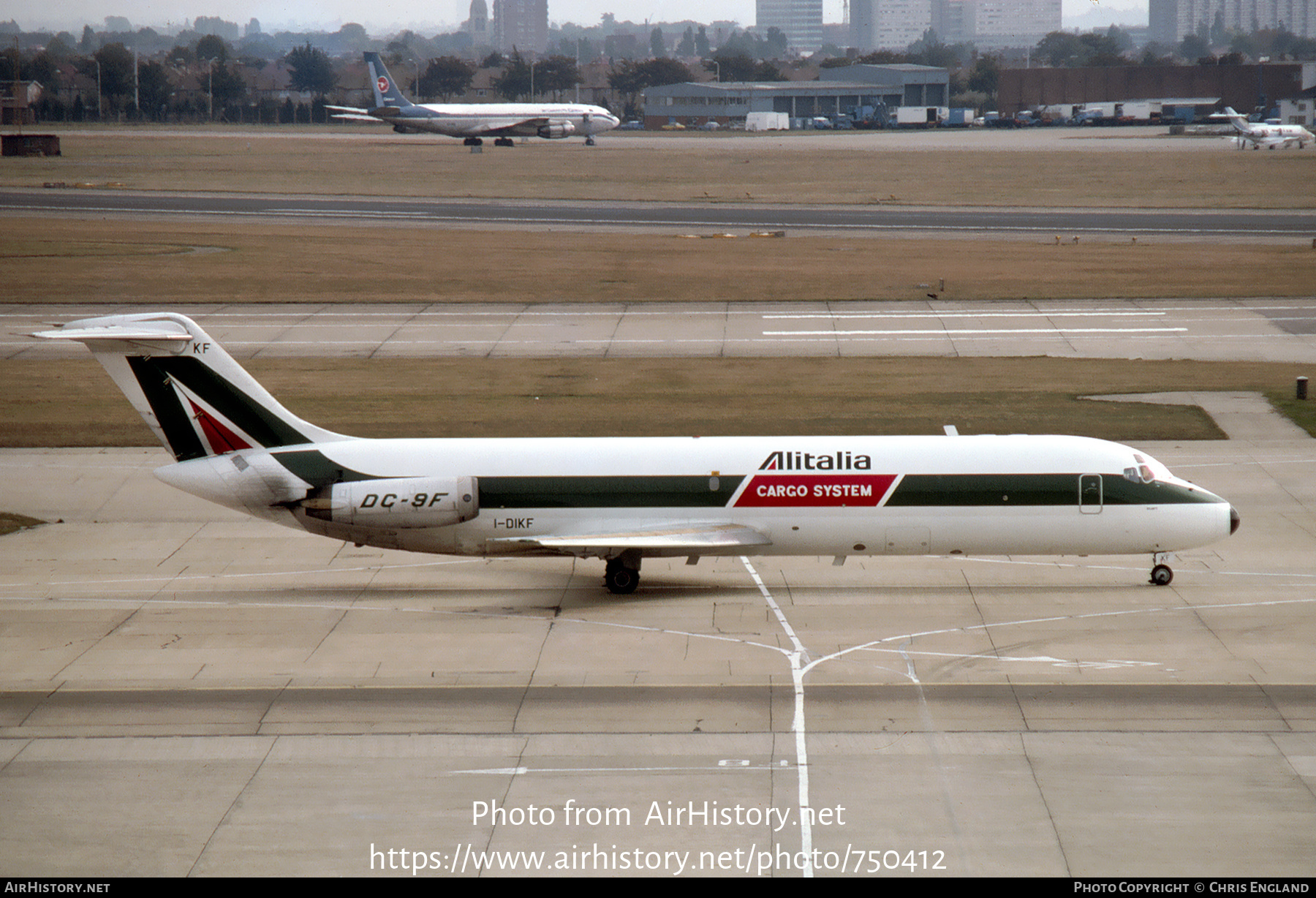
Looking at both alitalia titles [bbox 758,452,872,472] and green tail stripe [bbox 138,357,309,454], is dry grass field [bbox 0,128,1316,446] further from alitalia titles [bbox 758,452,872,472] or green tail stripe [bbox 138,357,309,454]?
alitalia titles [bbox 758,452,872,472]

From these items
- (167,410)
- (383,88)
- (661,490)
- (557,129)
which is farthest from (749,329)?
(383,88)

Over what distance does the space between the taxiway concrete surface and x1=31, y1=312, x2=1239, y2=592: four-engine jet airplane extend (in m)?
1.52

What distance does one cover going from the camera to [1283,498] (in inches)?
1527

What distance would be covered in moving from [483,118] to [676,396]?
13694cm

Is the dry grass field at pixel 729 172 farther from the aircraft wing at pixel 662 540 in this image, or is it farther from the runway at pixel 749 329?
the aircraft wing at pixel 662 540

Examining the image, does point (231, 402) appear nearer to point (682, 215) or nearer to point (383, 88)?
point (682, 215)

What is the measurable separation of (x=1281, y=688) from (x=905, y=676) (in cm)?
685

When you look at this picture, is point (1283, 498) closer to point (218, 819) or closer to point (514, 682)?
point (514, 682)

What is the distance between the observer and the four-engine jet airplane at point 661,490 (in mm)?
30656

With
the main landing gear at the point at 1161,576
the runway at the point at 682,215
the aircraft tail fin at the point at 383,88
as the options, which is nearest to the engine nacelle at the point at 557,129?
the aircraft tail fin at the point at 383,88

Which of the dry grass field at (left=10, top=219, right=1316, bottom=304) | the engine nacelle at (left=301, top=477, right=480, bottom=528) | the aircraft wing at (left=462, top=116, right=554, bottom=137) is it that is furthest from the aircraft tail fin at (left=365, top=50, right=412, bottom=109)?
the engine nacelle at (left=301, top=477, right=480, bottom=528)

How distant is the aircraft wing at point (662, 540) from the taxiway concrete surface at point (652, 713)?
136 centimetres

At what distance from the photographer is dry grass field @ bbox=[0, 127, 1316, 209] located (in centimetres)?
12325
